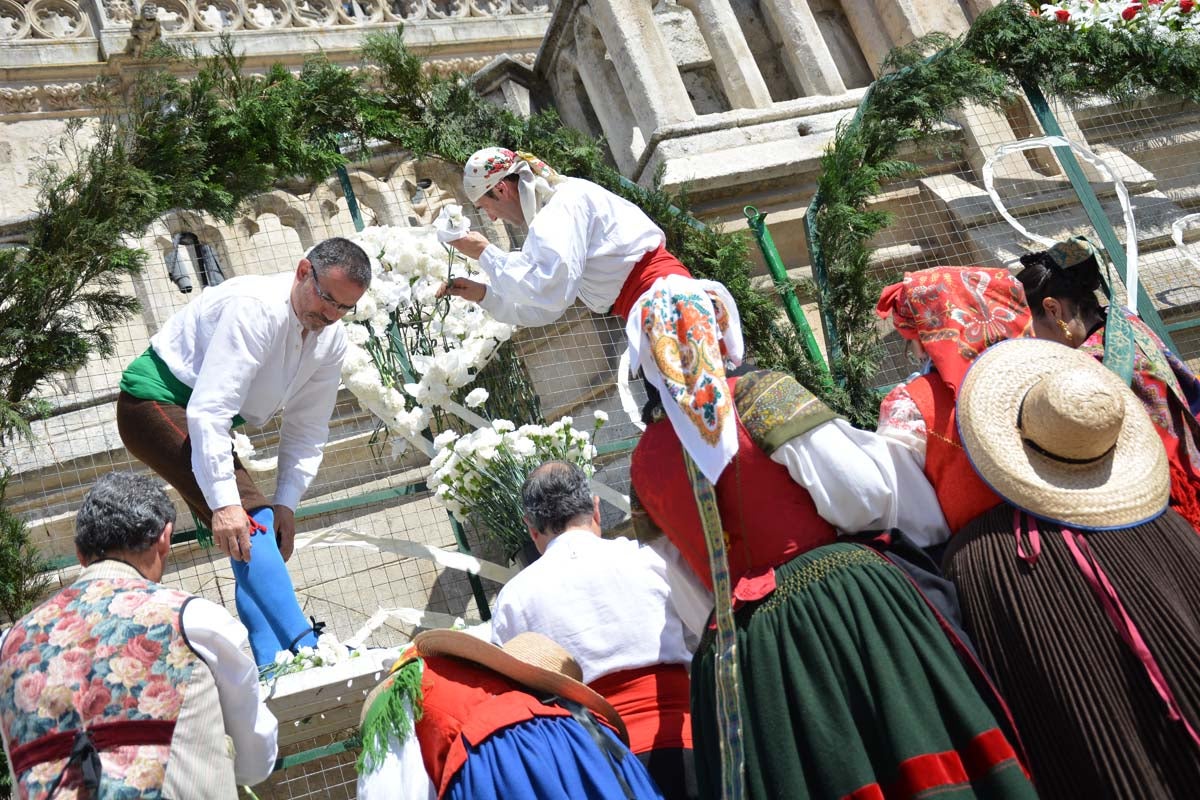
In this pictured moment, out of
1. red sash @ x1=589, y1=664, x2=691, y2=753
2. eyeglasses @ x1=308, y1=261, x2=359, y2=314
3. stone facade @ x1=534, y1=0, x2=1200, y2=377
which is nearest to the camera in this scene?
red sash @ x1=589, y1=664, x2=691, y2=753

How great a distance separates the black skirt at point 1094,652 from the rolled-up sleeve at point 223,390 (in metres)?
2.24

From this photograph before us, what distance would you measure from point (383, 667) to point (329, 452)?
2076 millimetres

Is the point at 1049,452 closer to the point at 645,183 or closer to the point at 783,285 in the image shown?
the point at 783,285

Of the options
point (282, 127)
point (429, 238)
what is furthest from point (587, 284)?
point (282, 127)

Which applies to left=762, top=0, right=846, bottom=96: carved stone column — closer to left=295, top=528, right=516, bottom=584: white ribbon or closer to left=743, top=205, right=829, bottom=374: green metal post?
left=743, top=205, right=829, bottom=374: green metal post

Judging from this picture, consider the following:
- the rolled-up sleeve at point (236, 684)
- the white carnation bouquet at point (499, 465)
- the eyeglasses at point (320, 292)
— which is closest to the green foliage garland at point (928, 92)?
the white carnation bouquet at point (499, 465)

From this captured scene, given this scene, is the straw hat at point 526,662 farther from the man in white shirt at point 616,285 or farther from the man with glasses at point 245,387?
the man with glasses at point 245,387

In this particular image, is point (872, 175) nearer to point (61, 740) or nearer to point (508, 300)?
point (508, 300)

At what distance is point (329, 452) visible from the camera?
18.3 ft

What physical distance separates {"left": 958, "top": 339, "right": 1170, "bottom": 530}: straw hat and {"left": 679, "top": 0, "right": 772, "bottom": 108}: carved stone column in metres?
3.95

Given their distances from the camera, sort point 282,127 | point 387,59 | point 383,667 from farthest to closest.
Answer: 1. point 387,59
2. point 282,127
3. point 383,667

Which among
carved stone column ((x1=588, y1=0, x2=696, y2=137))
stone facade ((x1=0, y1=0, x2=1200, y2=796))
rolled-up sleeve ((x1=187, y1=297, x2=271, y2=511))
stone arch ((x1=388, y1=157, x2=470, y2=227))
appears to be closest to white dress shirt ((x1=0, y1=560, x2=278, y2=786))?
rolled-up sleeve ((x1=187, y1=297, x2=271, y2=511))

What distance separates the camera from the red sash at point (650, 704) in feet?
10.1

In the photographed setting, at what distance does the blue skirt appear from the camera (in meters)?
2.53
